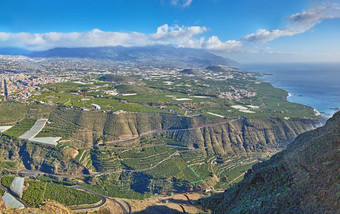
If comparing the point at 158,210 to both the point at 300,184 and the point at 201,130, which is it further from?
the point at 201,130

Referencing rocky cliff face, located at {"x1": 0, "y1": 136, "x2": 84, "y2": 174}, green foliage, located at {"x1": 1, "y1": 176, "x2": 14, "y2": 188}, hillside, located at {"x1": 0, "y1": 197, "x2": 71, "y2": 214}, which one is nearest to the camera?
hillside, located at {"x1": 0, "y1": 197, "x2": 71, "y2": 214}

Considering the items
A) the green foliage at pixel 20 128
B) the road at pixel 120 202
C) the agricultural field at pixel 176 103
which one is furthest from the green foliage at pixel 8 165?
the agricultural field at pixel 176 103

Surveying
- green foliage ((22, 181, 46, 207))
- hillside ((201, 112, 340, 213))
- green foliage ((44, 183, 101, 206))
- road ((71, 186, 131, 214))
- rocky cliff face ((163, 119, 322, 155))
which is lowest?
road ((71, 186, 131, 214))

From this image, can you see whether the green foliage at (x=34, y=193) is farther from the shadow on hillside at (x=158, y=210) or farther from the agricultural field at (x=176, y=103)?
the agricultural field at (x=176, y=103)

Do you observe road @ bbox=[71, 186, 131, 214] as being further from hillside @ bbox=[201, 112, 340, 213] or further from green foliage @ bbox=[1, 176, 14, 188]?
hillside @ bbox=[201, 112, 340, 213]

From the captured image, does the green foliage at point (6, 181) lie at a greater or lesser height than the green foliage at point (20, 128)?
lesser

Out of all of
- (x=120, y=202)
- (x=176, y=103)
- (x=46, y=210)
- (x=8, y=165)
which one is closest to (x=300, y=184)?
(x=46, y=210)

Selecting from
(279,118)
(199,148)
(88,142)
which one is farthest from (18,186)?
(279,118)

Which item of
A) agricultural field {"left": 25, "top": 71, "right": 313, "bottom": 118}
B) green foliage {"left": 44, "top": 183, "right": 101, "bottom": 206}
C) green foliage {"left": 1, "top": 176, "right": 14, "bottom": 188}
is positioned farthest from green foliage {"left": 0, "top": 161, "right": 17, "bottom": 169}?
agricultural field {"left": 25, "top": 71, "right": 313, "bottom": 118}
